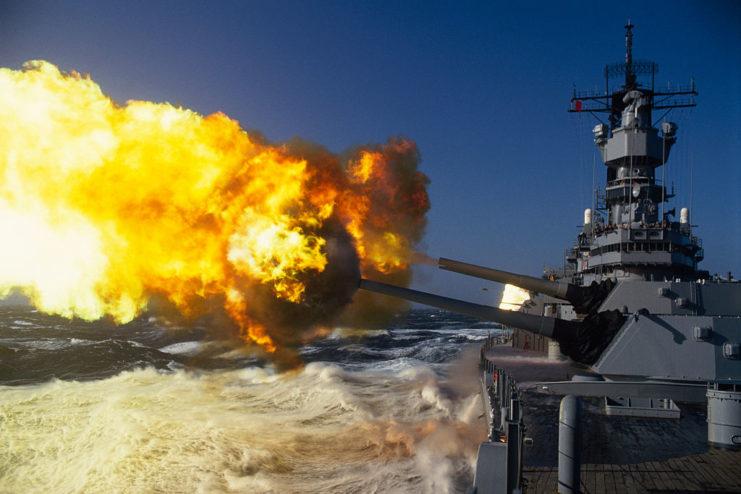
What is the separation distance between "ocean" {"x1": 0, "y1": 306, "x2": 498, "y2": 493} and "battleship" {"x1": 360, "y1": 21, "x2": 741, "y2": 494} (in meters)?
2.91

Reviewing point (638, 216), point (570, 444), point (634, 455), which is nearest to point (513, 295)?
point (638, 216)

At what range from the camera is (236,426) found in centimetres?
1766

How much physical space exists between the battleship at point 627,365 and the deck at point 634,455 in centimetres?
3

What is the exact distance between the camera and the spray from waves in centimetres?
1282

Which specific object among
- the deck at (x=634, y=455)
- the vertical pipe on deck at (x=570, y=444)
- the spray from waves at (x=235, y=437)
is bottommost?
the spray from waves at (x=235, y=437)

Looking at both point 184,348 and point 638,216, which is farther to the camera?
point 184,348

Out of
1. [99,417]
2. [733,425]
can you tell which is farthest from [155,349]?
[733,425]

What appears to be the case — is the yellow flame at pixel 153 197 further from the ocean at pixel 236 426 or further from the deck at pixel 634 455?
the deck at pixel 634 455

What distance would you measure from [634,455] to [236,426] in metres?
12.5

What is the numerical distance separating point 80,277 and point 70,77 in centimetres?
468

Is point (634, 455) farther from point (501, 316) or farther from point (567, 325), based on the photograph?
point (567, 325)

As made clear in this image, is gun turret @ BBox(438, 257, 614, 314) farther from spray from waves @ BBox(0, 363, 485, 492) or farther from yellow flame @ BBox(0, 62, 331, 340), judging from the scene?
yellow flame @ BBox(0, 62, 331, 340)

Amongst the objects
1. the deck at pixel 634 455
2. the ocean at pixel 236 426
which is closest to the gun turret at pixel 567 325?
the deck at pixel 634 455

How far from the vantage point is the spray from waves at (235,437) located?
12.8 metres
